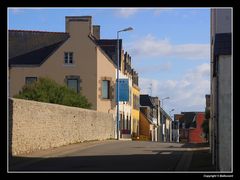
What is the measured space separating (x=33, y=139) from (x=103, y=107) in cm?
2960

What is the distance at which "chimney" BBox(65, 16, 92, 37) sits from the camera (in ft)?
174

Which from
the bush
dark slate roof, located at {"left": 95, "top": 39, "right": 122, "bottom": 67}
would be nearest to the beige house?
dark slate roof, located at {"left": 95, "top": 39, "right": 122, "bottom": 67}

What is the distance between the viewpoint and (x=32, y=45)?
57688 mm

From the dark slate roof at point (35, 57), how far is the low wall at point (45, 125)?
1736 cm

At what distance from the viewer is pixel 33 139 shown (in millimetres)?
24547

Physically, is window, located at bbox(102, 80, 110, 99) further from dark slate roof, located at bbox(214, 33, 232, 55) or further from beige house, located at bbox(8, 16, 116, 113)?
dark slate roof, located at bbox(214, 33, 232, 55)

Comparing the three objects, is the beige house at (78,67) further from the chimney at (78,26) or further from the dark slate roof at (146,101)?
the dark slate roof at (146,101)

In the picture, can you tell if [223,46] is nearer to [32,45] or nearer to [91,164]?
[91,164]

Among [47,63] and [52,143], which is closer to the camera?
[52,143]

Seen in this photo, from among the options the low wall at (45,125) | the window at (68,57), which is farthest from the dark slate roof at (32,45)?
the low wall at (45,125)

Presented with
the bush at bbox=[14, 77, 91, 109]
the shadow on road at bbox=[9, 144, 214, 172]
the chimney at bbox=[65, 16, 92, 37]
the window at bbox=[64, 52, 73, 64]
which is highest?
the chimney at bbox=[65, 16, 92, 37]

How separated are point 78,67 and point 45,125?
27.3m
